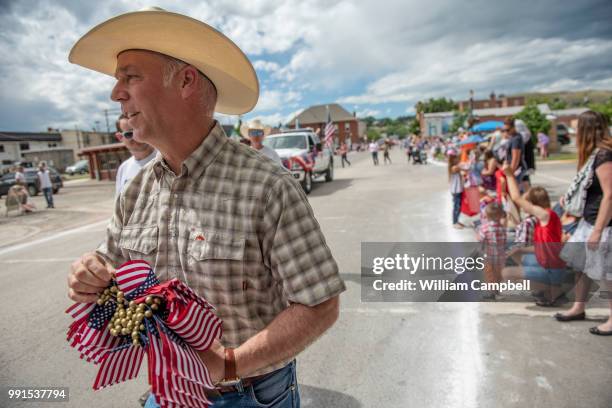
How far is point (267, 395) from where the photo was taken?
4.60 ft

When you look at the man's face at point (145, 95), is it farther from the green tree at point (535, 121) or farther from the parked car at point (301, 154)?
the green tree at point (535, 121)

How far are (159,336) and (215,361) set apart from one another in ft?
0.68

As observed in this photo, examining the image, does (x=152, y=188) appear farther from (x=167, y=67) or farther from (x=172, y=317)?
(x=172, y=317)

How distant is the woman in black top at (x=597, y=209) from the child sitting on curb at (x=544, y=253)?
0.43 meters

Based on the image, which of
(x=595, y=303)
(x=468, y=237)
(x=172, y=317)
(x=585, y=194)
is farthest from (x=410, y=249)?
(x=172, y=317)

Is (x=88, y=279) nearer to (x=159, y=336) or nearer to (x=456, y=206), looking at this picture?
(x=159, y=336)

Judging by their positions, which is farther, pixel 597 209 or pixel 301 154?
pixel 301 154

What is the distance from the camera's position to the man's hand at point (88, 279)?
1208 millimetres

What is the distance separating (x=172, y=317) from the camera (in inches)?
42.1

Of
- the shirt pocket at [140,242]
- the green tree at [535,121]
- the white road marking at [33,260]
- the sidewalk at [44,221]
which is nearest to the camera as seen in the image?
the shirt pocket at [140,242]

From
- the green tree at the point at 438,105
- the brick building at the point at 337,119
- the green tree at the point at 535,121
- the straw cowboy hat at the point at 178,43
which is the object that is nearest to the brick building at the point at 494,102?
the green tree at the point at 438,105

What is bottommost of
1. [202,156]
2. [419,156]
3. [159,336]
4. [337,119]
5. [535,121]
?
[419,156]

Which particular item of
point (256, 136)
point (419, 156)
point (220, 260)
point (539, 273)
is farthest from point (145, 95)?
point (419, 156)

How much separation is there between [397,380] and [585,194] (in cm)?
228
